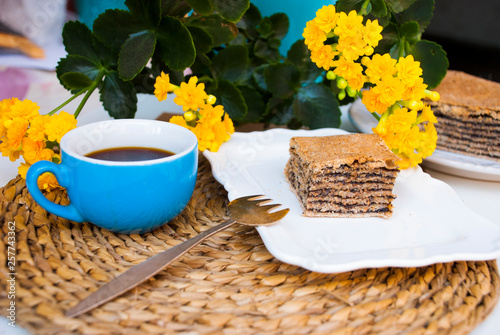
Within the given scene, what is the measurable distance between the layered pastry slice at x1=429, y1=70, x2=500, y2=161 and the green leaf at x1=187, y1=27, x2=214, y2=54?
64cm

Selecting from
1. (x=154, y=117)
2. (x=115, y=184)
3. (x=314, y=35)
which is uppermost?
(x=314, y=35)

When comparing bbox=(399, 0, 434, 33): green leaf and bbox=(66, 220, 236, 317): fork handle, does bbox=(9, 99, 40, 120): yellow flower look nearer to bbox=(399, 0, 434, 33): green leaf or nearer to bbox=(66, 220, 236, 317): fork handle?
bbox=(66, 220, 236, 317): fork handle

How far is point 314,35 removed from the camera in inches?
31.8

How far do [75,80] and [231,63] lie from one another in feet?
1.14

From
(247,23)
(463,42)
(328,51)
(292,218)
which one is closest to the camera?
(292,218)

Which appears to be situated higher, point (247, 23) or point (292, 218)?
point (247, 23)

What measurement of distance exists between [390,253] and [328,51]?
405 millimetres

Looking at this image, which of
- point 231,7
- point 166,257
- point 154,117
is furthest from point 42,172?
point 154,117

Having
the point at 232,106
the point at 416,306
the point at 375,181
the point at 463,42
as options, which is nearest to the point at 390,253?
the point at 416,306

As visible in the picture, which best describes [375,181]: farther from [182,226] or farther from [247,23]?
[247,23]

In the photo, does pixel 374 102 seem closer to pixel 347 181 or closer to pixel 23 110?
pixel 347 181

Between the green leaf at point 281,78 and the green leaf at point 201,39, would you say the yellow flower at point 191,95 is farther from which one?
the green leaf at point 281,78

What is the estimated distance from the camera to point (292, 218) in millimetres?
696

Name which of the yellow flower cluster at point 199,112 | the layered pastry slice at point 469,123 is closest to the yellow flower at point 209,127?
the yellow flower cluster at point 199,112
